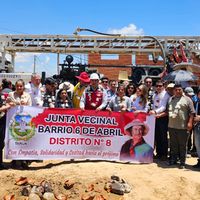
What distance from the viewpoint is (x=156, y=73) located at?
20.6 metres

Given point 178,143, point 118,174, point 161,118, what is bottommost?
point 118,174

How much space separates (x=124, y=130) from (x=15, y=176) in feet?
8.05

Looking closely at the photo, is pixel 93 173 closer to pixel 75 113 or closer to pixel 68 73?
pixel 75 113

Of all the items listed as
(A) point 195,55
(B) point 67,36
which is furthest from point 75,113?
(B) point 67,36

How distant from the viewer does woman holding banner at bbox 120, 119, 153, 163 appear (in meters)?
8.45

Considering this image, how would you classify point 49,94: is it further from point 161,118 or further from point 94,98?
point 161,118

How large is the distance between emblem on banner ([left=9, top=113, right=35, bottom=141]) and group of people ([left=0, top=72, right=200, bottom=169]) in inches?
8.4

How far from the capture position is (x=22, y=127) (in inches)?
314

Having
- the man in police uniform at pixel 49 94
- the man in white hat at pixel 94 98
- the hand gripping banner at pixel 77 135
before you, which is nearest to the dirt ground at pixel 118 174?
the hand gripping banner at pixel 77 135

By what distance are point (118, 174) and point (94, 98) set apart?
1.74 meters

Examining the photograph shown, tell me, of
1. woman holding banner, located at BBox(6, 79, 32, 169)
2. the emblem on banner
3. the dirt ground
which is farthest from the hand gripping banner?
the dirt ground

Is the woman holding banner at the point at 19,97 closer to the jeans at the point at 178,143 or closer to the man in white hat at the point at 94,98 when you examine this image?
the man in white hat at the point at 94,98

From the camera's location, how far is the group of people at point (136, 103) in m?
8.16

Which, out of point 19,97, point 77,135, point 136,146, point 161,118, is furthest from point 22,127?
point 161,118
